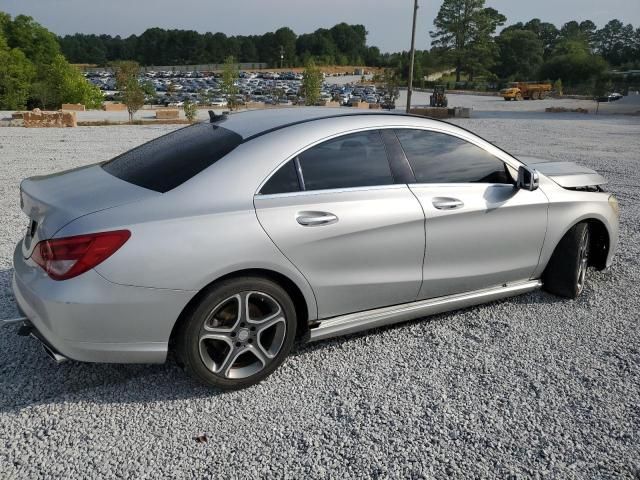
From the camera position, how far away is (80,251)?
2783 millimetres

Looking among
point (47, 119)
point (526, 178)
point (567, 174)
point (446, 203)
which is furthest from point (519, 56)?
point (446, 203)

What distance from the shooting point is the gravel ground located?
8.90ft

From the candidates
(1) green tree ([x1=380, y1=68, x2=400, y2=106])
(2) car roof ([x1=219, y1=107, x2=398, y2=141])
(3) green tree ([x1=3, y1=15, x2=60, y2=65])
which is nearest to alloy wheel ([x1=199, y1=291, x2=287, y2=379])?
(2) car roof ([x1=219, y1=107, x2=398, y2=141])

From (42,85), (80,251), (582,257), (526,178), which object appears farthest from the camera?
(42,85)

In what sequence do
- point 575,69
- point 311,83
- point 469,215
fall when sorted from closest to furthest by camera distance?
point 469,215, point 311,83, point 575,69

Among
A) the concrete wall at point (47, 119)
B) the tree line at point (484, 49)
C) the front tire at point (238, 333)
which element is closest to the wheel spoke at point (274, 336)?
the front tire at point (238, 333)

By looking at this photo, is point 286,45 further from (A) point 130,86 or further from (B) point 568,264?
(B) point 568,264

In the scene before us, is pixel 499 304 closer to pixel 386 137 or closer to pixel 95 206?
pixel 386 137

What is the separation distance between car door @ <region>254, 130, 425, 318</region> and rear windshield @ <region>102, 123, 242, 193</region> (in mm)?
409

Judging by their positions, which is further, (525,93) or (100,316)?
(525,93)

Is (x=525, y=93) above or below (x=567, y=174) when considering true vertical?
above

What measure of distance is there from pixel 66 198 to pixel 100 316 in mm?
768

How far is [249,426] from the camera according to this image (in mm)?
2992

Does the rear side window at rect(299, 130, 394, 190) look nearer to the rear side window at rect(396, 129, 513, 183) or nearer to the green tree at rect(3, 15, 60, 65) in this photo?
the rear side window at rect(396, 129, 513, 183)
